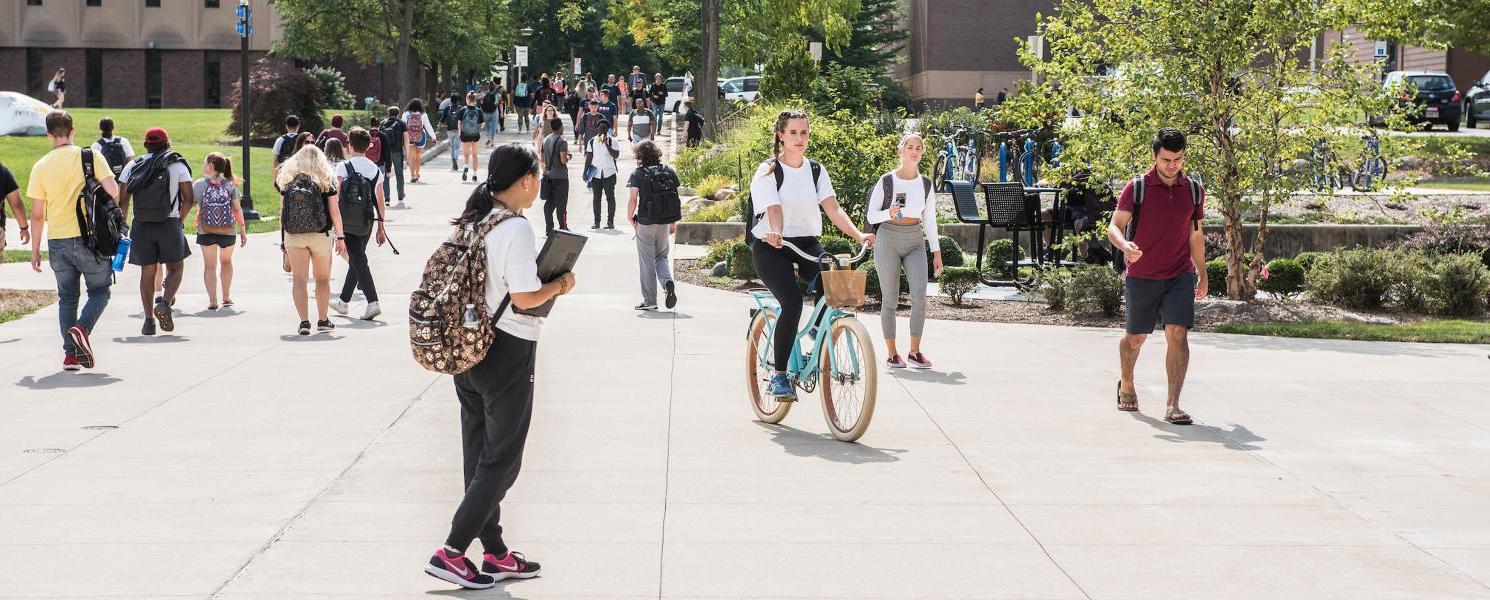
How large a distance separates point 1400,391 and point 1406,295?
580cm

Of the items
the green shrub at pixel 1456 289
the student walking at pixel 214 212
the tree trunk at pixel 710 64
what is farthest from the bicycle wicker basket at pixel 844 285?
the tree trunk at pixel 710 64

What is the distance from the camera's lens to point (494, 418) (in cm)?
541

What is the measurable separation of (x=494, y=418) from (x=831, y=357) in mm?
3192

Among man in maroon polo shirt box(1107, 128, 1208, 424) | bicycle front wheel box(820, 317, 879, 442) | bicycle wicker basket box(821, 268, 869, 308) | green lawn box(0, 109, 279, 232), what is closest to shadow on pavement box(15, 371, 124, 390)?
bicycle front wheel box(820, 317, 879, 442)

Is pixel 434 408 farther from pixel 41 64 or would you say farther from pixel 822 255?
pixel 41 64

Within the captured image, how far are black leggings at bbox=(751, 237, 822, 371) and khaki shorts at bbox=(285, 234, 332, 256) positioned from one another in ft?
17.6

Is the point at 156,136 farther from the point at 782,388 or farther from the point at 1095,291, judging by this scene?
the point at 1095,291

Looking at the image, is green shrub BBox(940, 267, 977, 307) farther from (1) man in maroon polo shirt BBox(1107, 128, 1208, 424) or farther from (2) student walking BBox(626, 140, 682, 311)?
(1) man in maroon polo shirt BBox(1107, 128, 1208, 424)

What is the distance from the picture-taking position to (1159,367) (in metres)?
11.3

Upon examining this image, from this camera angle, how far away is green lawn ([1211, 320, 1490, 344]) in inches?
524

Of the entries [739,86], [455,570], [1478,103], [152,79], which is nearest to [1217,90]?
[455,570]

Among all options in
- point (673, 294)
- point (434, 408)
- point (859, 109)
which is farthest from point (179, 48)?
point (434, 408)

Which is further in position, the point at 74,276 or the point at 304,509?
the point at 74,276

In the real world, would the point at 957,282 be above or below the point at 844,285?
below
